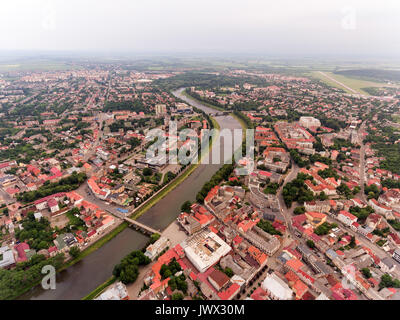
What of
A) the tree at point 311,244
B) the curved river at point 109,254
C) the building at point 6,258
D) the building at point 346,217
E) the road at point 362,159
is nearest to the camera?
the curved river at point 109,254

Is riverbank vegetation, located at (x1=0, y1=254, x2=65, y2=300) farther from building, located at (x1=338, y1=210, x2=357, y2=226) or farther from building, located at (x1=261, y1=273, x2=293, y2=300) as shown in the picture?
building, located at (x1=338, y1=210, x2=357, y2=226)

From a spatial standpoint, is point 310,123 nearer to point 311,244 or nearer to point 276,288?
point 311,244

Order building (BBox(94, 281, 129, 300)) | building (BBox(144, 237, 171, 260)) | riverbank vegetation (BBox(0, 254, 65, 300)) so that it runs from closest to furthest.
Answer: building (BBox(94, 281, 129, 300)) → riverbank vegetation (BBox(0, 254, 65, 300)) → building (BBox(144, 237, 171, 260))

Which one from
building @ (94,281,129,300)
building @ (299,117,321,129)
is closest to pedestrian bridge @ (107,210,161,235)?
building @ (94,281,129,300)

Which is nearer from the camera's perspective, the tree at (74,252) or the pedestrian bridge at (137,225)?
the tree at (74,252)

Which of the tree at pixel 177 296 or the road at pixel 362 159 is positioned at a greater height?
the road at pixel 362 159

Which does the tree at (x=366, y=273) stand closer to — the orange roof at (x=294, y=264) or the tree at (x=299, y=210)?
the orange roof at (x=294, y=264)

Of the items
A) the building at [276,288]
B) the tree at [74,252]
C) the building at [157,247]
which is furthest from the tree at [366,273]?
the tree at [74,252]

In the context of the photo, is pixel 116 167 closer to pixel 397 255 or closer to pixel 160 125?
pixel 160 125
